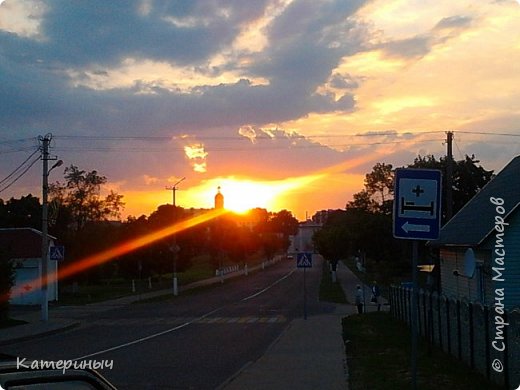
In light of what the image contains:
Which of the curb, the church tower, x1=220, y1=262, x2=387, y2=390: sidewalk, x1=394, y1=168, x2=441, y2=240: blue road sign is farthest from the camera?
the church tower

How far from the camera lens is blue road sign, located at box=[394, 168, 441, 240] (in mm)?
8375

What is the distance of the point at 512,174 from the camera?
921 inches

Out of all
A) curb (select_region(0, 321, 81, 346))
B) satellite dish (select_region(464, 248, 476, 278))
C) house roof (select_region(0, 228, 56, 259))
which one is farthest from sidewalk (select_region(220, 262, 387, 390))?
house roof (select_region(0, 228, 56, 259))

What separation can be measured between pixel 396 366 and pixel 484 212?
30.6 feet

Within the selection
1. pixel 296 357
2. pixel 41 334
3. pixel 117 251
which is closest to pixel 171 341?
pixel 296 357

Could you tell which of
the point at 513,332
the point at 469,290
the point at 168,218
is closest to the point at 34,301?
the point at 168,218

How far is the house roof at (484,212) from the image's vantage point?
2052 centimetres

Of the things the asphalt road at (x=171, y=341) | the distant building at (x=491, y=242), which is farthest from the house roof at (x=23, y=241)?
the distant building at (x=491, y=242)

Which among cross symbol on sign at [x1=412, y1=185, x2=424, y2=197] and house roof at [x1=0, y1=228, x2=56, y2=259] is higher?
cross symbol on sign at [x1=412, y1=185, x2=424, y2=197]

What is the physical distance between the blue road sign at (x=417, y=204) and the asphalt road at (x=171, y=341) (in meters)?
4.97

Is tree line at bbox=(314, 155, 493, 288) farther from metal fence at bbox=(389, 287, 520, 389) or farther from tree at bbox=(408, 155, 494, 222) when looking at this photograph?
metal fence at bbox=(389, 287, 520, 389)

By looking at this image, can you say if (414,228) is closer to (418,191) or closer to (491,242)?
(418,191)

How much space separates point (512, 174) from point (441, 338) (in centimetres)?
730

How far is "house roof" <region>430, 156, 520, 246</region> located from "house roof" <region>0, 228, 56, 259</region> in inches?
1148
